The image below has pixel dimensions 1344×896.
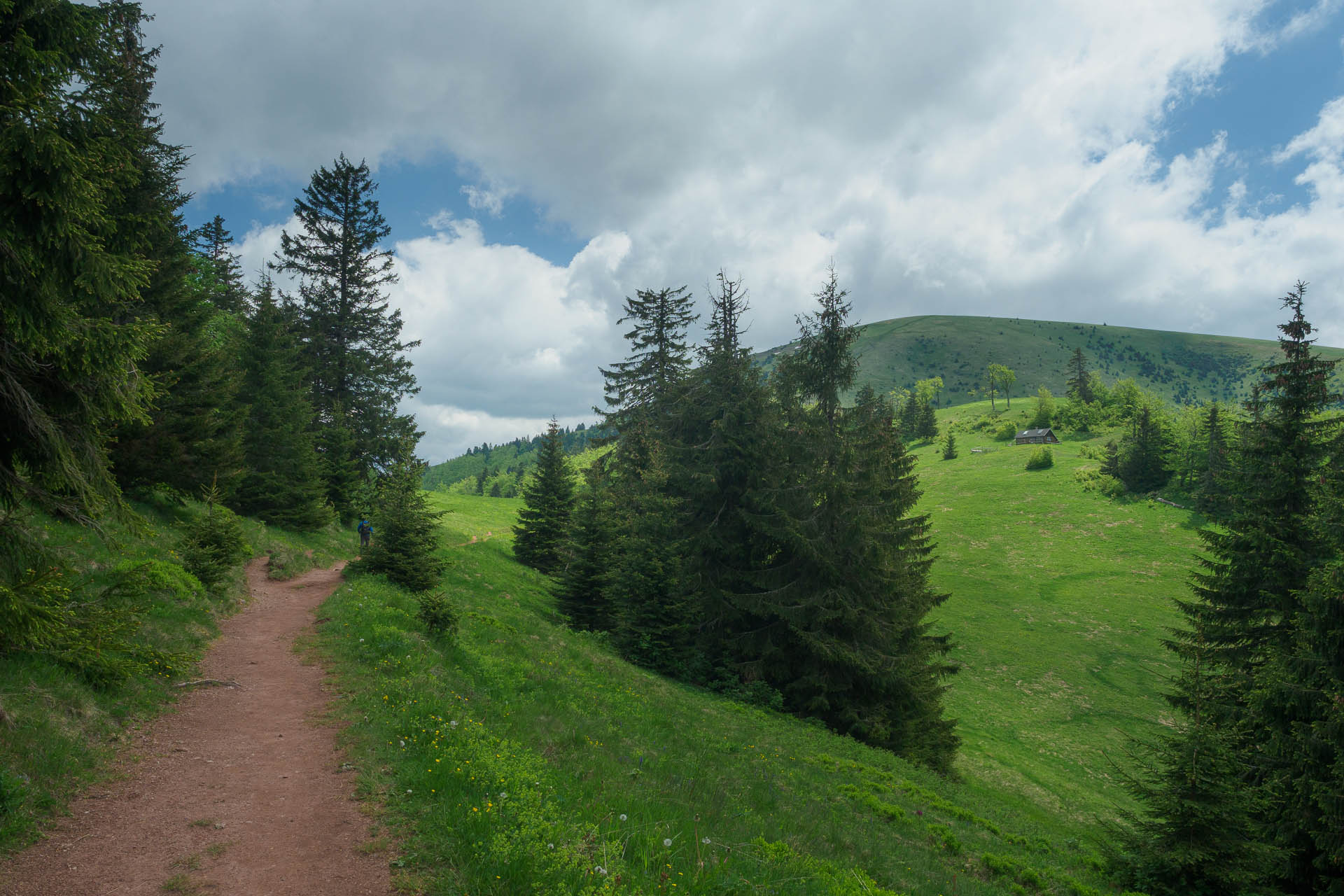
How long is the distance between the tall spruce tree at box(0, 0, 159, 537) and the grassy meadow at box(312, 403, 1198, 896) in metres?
5.66

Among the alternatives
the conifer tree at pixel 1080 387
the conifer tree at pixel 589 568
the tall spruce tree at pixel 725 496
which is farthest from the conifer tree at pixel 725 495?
the conifer tree at pixel 1080 387

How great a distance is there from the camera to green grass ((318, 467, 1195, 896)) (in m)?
6.37

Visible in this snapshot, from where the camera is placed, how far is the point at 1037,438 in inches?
4754

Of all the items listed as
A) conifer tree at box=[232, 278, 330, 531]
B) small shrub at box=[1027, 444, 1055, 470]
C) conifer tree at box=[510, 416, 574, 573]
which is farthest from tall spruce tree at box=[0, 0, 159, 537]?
small shrub at box=[1027, 444, 1055, 470]

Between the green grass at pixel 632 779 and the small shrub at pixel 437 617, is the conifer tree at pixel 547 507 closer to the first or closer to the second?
the green grass at pixel 632 779

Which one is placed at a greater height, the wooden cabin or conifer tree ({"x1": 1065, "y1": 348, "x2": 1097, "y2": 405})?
conifer tree ({"x1": 1065, "y1": 348, "x2": 1097, "y2": 405})

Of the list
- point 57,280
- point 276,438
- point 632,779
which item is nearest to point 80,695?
point 57,280

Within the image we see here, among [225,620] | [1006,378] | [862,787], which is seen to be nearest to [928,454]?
[1006,378]

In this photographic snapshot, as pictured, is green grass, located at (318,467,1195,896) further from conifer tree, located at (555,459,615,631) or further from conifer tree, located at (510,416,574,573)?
conifer tree, located at (510,416,574,573)

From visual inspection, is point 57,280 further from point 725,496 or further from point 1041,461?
point 1041,461

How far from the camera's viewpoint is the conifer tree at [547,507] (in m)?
39.6

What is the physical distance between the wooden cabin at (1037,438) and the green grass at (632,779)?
97.9 meters

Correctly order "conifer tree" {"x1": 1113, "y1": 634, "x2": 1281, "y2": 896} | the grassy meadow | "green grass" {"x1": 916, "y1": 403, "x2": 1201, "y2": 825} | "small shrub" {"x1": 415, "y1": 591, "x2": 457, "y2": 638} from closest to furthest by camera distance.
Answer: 1. the grassy meadow
2. "conifer tree" {"x1": 1113, "y1": 634, "x2": 1281, "y2": 896}
3. "small shrub" {"x1": 415, "y1": 591, "x2": 457, "y2": 638}
4. "green grass" {"x1": 916, "y1": 403, "x2": 1201, "y2": 825}

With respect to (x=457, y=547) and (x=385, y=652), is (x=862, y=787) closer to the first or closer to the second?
(x=385, y=652)
